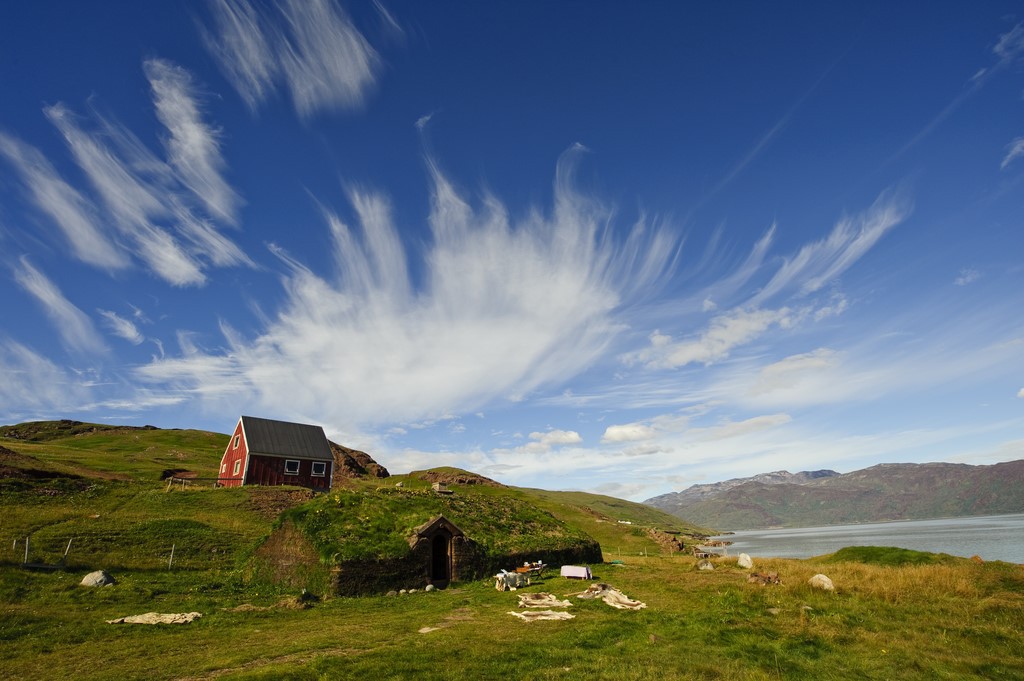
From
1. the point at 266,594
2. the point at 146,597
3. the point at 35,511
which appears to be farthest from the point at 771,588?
the point at 35,511

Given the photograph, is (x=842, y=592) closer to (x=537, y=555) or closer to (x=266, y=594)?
(x=537, y=555)

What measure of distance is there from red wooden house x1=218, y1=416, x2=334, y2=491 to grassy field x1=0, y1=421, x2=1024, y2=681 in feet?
89.1

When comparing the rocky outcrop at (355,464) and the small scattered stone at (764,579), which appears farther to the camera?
the rocky outcrop at (355,464)

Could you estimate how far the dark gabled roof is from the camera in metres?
62.6

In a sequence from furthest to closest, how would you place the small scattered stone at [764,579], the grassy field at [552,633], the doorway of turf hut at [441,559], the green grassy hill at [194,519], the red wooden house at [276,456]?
the red wooden house at [276,456] → the doorway of turf hut at [441,559] → the green grassy hill at [194,519] → the small scattered stone at [764,579] → the grassy field at [552,633]

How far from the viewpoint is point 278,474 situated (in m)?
62.3

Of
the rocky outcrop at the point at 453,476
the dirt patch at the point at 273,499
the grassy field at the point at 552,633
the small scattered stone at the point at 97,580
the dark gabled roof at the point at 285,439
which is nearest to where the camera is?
the grassy field at the point at 552,633

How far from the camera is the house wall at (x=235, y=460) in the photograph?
6133cm

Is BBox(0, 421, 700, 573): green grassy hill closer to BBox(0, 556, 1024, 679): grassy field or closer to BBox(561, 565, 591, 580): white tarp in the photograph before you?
BBox(0, 556, 1024, 679): grassy field

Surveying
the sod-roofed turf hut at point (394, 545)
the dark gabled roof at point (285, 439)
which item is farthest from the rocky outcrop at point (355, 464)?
the sod-roofed turf hut at point (394, 545)

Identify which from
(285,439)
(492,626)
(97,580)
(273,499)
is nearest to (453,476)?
(285,439)

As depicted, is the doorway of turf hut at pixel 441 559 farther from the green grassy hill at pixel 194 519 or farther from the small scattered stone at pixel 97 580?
the small scattered stone at pixel 97 580

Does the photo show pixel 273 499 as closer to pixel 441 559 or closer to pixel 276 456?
pixel 276 456

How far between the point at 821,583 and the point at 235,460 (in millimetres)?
65975
